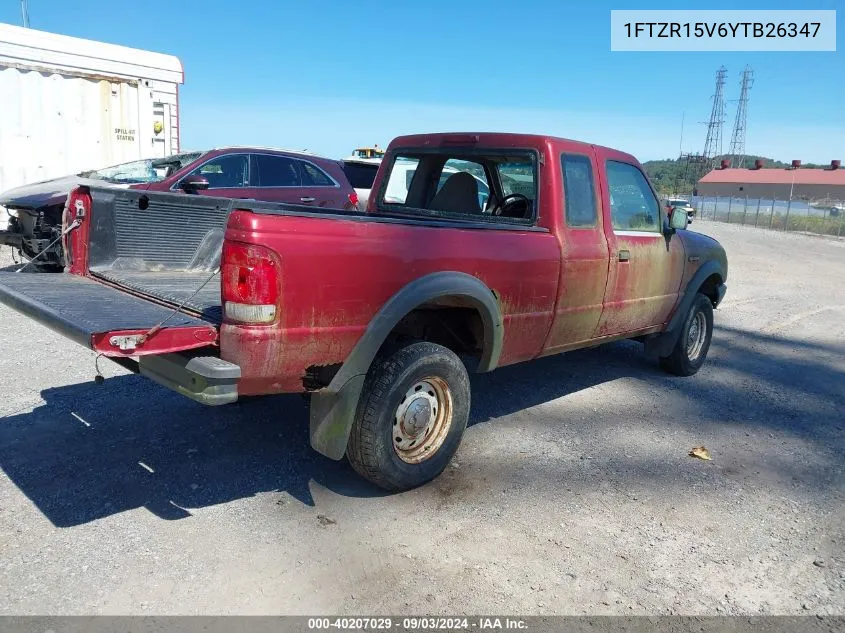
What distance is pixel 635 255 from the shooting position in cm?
521

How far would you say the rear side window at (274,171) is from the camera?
9211 millimetres

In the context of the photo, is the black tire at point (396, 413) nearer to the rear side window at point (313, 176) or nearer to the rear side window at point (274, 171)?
the rear side window at point (274, 171)

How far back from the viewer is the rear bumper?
9.34ft

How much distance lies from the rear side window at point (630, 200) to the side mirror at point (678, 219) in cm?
12

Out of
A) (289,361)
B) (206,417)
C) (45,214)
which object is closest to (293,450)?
(206,417)

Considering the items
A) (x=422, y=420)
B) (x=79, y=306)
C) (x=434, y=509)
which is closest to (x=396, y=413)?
(x=422, y=420)

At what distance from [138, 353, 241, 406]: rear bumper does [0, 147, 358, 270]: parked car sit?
5493mm

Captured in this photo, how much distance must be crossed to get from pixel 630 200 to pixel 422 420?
272cm

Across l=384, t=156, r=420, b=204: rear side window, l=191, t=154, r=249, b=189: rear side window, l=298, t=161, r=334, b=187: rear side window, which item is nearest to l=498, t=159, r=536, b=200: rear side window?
l=384, t=156, r=420, b=204: rear side window

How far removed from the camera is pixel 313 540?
3.24 metres

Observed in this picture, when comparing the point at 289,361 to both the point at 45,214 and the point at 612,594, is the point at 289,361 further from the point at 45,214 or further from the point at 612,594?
the point at 45,214

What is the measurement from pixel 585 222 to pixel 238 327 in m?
2.76

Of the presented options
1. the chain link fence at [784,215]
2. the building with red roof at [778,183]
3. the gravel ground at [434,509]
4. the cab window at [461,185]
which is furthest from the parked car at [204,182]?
the building with red roof at [778,183]

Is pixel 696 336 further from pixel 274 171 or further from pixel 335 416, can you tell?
pixel 274 171
